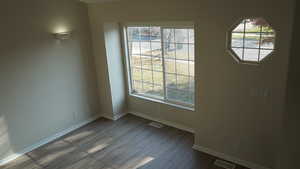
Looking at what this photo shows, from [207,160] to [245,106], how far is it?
102 centimetres

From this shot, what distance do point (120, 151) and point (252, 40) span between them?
2614mm

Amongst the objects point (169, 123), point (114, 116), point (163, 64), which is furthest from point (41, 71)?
point (169, 123)

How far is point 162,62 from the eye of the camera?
4.64 metres

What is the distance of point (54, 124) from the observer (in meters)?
4.53

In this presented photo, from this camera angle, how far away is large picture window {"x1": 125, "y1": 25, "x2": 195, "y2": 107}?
427 cm

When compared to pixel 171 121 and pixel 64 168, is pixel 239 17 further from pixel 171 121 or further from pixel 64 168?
pixel 64 168

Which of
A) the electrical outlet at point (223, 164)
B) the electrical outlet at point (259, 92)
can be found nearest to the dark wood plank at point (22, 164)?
the electrical outlet at point (223, 164)

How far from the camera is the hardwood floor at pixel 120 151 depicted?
3.74 metres

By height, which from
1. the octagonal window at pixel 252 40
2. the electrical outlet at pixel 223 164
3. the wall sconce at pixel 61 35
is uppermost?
the wall sconce at pixel 61 35

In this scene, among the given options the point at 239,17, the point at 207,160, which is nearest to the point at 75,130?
the point at 207,160

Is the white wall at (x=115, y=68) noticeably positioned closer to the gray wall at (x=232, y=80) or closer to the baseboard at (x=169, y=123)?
the baseboard at (x=169, y=123)

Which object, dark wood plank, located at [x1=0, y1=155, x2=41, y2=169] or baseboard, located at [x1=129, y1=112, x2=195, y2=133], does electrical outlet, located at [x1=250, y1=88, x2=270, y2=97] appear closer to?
baseboard, located at [x1=129, y1=112, x2=195, y2=133]

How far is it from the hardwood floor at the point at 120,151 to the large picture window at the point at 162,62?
711 millimetres

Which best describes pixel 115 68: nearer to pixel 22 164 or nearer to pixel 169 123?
pixel 169 123
